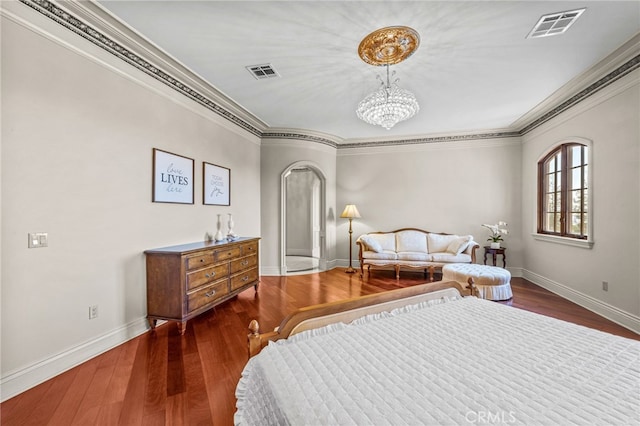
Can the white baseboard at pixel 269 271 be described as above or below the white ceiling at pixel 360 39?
below

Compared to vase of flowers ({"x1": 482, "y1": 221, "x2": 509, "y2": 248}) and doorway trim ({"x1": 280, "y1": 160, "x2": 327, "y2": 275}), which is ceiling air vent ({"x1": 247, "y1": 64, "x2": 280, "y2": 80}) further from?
vase of flowers ({"x1": 482, "y1": 221, "x2": 509, "y2": 248})

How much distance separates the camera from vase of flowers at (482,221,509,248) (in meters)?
5.08

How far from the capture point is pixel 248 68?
3061mm

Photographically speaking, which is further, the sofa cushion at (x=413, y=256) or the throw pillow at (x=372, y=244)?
the throw pillow at (x=372, y=244)

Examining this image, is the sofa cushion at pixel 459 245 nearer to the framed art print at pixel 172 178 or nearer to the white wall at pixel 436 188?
the white wall at pixel 436 188

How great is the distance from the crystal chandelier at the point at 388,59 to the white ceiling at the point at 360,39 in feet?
0.29

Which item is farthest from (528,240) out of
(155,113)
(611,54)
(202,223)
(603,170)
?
(155,113)

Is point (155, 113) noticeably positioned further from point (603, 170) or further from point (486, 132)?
point (486, 132)

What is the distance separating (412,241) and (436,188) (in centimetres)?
123

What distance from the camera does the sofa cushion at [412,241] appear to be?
5473 mm

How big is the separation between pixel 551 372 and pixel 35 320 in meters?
3.08

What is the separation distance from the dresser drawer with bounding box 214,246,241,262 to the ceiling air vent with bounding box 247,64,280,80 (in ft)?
6.97

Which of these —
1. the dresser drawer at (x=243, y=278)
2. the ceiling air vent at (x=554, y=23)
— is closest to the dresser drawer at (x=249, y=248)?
the dresser drawer at (x=243, y=278)

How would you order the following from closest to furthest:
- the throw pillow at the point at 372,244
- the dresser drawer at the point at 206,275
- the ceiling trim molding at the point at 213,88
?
1. the ceiling trim molding at the point at 213,88
2. the dresser drawer at the point at 206,275
3. the throw pillow at the point at 372,244
